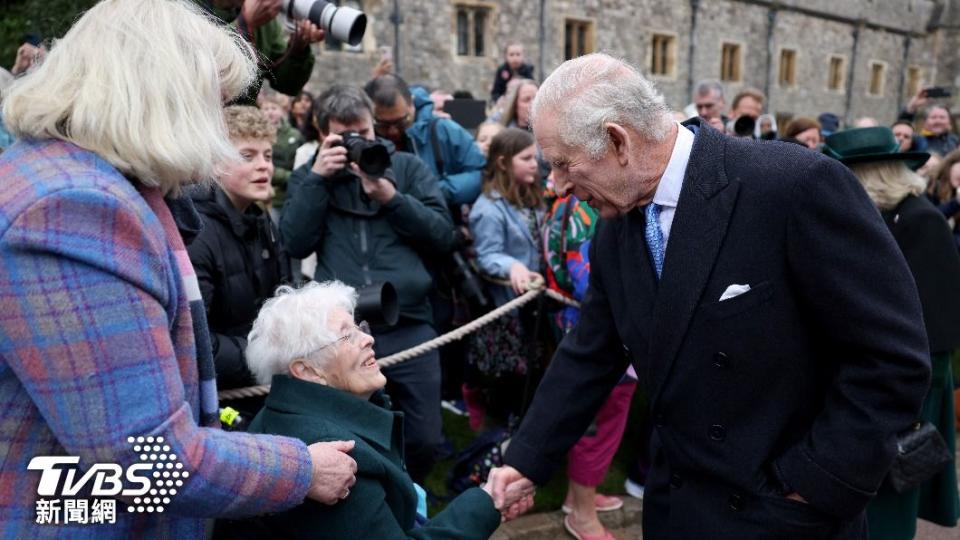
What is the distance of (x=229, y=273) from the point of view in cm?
273

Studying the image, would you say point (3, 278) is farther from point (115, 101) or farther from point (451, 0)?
point (451, 0)

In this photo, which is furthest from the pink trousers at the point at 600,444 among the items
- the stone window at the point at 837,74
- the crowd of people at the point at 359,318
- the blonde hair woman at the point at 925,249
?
the stone window at the point at 837,74

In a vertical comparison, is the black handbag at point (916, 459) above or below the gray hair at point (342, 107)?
below

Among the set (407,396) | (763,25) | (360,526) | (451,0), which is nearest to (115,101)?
(360,526)

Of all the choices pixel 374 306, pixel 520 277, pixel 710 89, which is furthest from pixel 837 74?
pixel 374 306

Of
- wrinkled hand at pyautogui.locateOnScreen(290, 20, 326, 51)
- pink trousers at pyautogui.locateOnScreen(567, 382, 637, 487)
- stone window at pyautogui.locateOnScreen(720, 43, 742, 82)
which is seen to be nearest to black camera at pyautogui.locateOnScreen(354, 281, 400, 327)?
wrinkled hand at pyautogui.locateOnScreen(290, 20, 326, 51)

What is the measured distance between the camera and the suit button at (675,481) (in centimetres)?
197

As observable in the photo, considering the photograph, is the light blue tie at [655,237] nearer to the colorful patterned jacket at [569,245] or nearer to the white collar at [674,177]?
the white collar at [674,177]

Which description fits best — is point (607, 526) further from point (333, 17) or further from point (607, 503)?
point (333, 17)

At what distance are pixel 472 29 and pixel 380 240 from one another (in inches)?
675

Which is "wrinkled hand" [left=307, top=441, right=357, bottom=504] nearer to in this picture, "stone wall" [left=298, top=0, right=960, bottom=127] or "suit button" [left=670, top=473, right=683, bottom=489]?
"suit button" [left=670, top=473, right=683, bottom=489]

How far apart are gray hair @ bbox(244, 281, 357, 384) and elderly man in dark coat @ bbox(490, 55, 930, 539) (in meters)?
0.78

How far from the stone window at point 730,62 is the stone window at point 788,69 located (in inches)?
112

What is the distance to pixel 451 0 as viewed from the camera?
18719mm
